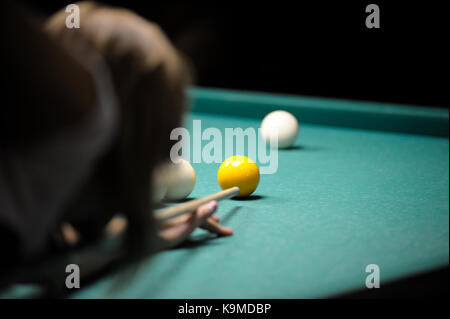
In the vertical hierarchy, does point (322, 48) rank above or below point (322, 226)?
above

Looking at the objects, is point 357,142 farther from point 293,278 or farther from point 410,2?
point 293,278

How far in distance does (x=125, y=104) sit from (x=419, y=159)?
8.66 feet

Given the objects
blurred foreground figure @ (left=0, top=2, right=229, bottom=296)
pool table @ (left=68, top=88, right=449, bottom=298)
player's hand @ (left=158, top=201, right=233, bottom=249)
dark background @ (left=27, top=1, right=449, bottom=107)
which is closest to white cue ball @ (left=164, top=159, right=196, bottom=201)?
pool table @ (left=68, top=88, right=449, bottom=298)

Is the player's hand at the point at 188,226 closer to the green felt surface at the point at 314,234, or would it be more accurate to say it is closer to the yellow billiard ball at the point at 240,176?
the green felt surface at the point at 314,234

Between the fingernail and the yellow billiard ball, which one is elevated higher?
the yellow billiard ball

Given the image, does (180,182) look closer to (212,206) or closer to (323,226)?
(212,206)

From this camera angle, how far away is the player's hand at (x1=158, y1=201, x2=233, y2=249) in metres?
1.82

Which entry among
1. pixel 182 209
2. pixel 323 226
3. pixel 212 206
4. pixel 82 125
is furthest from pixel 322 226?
pixel 82 125

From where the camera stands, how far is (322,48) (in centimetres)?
538

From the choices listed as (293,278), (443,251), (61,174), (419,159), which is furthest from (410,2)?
(61,174)

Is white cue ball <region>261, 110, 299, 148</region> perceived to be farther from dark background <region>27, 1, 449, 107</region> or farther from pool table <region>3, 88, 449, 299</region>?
dark background <region>27, 1, 449, 107</region>

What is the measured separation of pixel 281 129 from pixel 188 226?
1.68m

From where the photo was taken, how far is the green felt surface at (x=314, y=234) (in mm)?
1576
